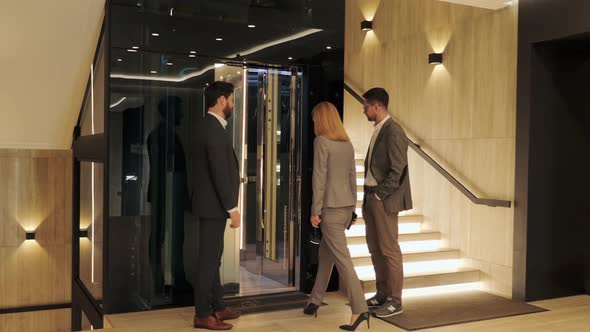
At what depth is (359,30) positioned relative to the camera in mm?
8273

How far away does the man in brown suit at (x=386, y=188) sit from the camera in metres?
4.34

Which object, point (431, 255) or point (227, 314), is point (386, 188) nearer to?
point (227, 314)

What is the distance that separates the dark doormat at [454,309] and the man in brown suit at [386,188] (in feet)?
0.64

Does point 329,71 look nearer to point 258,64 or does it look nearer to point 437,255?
point 258,64

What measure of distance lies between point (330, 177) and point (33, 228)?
5.74 metres

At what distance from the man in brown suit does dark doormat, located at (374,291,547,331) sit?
196mm

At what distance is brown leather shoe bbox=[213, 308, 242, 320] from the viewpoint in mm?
4336

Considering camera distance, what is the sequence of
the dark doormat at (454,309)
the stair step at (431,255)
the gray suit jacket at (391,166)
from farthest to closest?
the stair step at (431,255)
the dark doormat at (454,309)
the gray suit jacket at (391,166)

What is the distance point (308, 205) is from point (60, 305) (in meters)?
4.97

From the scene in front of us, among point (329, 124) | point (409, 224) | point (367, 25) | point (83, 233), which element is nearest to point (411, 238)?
point (409, 224)

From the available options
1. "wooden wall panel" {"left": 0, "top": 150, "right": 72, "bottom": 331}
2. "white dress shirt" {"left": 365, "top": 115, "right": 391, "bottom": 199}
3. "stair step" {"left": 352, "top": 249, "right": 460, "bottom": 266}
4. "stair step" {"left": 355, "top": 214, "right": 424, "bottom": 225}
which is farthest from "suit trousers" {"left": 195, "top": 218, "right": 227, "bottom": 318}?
"wooden wall panel" {"left": 0, "top": 150, "right": 72, "bottom": 331}

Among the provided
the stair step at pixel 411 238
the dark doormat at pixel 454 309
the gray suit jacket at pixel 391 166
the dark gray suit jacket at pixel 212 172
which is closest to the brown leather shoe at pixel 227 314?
the dark gray suit jacket at pixel 212 172

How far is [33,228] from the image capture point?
8.34 m

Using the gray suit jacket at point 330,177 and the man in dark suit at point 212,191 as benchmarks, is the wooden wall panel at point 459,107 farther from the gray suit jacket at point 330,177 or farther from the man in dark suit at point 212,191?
the man in dark suit at point 212,191
